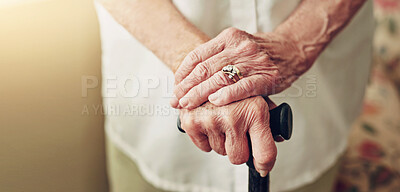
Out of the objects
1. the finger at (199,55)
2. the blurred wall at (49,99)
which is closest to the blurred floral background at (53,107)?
the blurred wall at (49,99)

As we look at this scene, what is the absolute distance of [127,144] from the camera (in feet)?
2.44

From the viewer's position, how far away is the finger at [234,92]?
413mm

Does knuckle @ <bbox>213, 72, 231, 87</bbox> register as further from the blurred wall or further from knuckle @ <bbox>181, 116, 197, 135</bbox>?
the blurred wall

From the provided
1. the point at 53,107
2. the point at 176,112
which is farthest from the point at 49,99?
the point at 176,112

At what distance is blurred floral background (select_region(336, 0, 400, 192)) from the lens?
40.8 inches

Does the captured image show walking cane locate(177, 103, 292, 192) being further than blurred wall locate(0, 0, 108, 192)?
No

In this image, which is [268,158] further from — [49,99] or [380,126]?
[380,126]

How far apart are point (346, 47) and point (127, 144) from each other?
432 mm

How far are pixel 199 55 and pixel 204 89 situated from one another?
0.15ft

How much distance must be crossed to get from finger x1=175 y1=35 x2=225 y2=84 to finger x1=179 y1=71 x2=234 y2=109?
3 cm

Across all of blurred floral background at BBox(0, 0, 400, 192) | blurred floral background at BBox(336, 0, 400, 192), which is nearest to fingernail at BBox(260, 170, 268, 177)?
blurred floral background at BBox(0, 0, 400, 192)

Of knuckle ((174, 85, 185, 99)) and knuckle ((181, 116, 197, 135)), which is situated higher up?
knuckle ((174, 85, 185, 99))

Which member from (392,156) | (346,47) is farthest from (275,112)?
(392,156)

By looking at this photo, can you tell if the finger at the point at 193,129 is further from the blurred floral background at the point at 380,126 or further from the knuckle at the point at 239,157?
the blurred floral background at the point at 380,126
